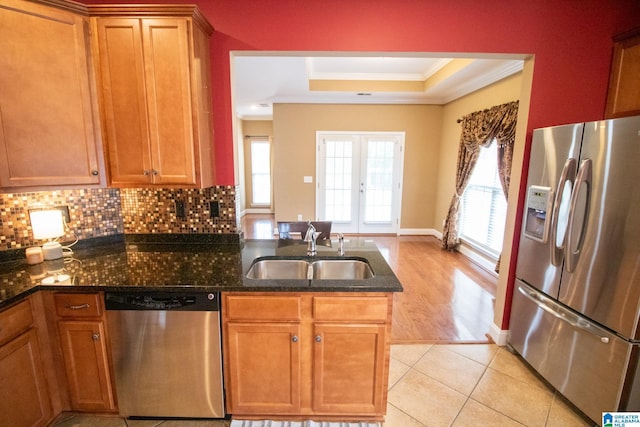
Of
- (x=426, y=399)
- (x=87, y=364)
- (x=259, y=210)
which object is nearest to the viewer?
(x=87, y=364)

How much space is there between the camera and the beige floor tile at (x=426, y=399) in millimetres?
1748

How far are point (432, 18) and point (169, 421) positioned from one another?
3.09m

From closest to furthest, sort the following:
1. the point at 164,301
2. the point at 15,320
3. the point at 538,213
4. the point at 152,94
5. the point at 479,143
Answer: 1. the point at 15,320
2. the point at 164,301
3. the point at 152,94
4. the point at 538,213
5. the point at 479,143

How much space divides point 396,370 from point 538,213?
152cm

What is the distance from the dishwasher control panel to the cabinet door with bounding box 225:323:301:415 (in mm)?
180

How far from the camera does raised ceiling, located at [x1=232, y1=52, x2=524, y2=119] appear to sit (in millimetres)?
3566

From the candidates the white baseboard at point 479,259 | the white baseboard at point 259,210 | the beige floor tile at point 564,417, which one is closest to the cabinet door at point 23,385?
the beige floor tile at point 564,417

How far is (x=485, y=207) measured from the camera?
165 inches

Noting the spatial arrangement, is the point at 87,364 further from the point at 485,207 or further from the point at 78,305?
the point at 485,207

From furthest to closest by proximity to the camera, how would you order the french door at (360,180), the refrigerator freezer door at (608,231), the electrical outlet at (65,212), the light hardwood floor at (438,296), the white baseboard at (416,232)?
the white baseboard at (416,232) < the french door at (360,180) < the light hardwood floor at (438,296) < the electrical outlet at (65,212) < the refrigerator freezer door at (608,231)

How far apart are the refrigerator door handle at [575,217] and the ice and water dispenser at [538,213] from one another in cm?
16

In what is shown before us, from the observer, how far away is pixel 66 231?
2.01 meters

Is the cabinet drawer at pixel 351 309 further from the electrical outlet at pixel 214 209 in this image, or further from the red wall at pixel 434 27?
the red wall at pixel 434 27

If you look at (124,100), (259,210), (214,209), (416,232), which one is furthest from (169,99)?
(259,210)
